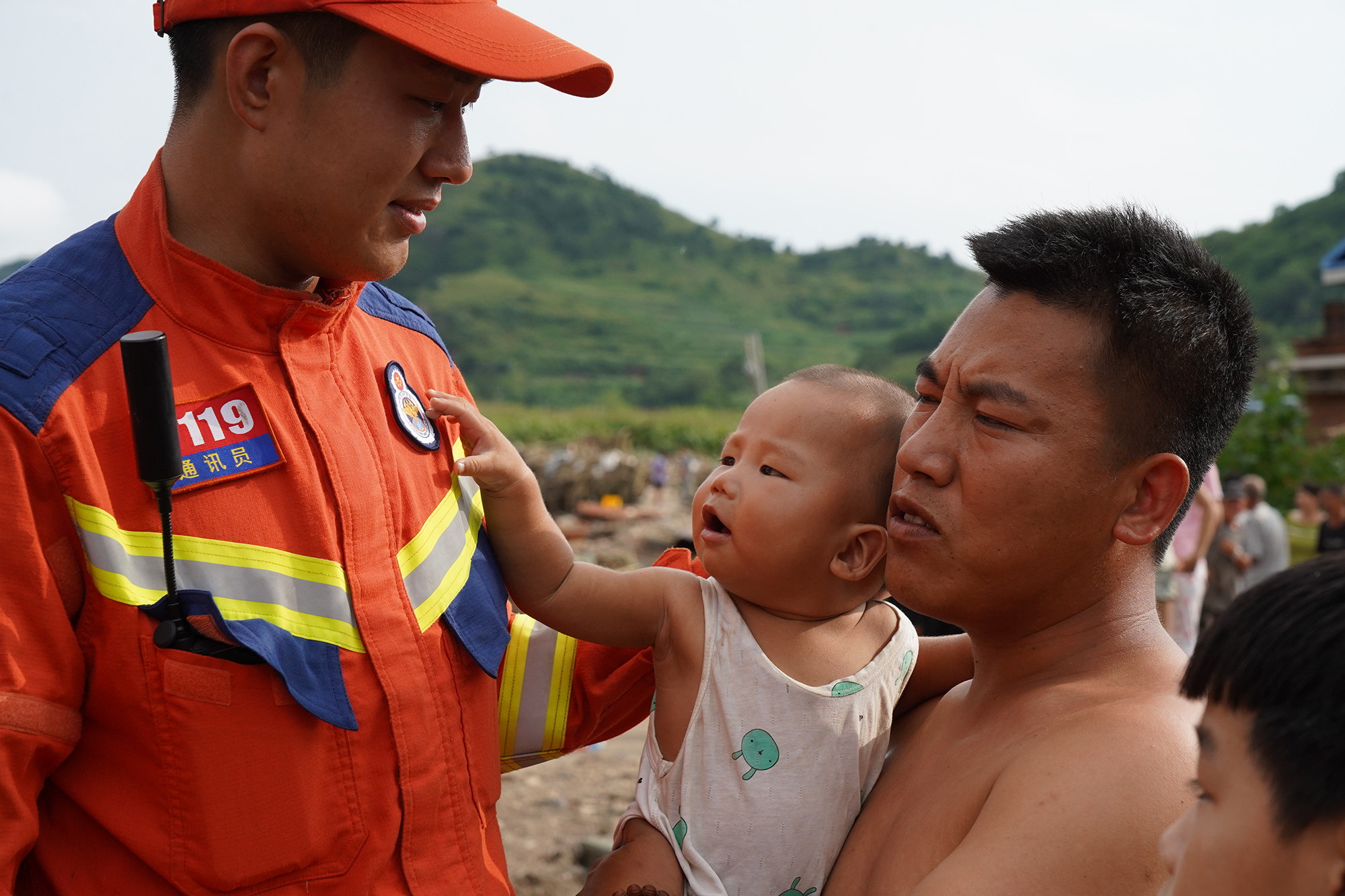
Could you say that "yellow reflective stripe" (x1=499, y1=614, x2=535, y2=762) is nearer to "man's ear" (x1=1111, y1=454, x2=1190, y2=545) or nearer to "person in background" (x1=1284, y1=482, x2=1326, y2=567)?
"man's ear" (x1=1111, y1=454, x2=1190, y2=545)

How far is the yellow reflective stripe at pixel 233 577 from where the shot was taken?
62.0 inches

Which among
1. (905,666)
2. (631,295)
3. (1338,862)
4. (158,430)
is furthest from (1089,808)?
(631,295)

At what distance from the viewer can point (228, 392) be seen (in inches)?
69.4

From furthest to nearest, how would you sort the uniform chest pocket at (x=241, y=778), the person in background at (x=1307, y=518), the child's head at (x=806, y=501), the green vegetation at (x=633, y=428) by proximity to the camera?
the green vegetation at (x=633, y=428) → the person in background at (x=1307, y=518) → the child's head at (x=806, y=501) → the uniform chest pocket at (x=241, y=778)

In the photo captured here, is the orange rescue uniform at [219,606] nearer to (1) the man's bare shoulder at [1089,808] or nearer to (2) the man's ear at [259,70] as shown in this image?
(2) the man's ear at [259,70]

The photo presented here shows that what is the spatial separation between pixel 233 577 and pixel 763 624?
3.62 ft

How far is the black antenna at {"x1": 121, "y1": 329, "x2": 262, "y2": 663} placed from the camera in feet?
4.93

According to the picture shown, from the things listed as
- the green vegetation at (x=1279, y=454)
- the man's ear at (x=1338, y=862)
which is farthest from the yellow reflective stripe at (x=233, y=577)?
the green vegetation at (x=1279, y=454)

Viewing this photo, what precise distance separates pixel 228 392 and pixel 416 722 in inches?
25.1

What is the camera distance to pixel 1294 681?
1.12 m

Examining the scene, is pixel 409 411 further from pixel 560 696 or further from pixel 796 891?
pixel 796 891

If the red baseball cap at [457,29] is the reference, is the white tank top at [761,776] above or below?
below

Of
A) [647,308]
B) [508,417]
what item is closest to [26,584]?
[508,417]

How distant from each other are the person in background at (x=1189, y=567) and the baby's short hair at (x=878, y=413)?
667cm
